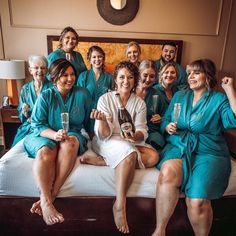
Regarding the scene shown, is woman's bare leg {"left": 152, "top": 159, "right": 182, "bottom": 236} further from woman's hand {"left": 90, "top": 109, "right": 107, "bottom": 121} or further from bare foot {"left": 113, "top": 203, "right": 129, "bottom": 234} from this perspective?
woman's hand {"left": 90, "top": 109, "right": 107, "bottom": 121}

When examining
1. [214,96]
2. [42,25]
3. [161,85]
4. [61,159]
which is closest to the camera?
[61,159]

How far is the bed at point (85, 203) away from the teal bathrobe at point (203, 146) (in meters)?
0.14

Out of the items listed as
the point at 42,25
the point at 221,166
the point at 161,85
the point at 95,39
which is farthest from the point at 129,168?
the point at 42,25

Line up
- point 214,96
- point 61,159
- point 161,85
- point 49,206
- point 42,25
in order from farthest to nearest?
1. point 42,25
2. point 161,85
3. point 214,96
4. point 61,159
5. point 49,206

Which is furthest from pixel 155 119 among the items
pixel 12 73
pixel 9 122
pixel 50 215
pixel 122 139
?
pixel 12 73

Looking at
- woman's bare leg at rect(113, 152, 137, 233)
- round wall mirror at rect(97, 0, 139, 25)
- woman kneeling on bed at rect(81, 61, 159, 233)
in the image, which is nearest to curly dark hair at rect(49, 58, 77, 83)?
woman kneeling on bed at rect(81, 61, 159, 233)

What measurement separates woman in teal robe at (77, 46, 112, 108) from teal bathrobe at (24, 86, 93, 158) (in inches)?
21.4

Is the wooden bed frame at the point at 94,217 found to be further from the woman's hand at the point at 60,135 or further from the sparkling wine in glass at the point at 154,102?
the sparkling wine in glass at the point at 154,102

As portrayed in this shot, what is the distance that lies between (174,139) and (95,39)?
6.74 feet

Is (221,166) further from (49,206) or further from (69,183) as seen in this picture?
(49,206)

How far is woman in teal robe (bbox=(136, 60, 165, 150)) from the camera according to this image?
1.72 m

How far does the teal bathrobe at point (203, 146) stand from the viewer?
51.9 inches

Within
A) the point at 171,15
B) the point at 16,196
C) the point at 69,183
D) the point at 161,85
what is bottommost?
the point at 16,196

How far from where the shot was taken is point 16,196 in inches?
53.8
